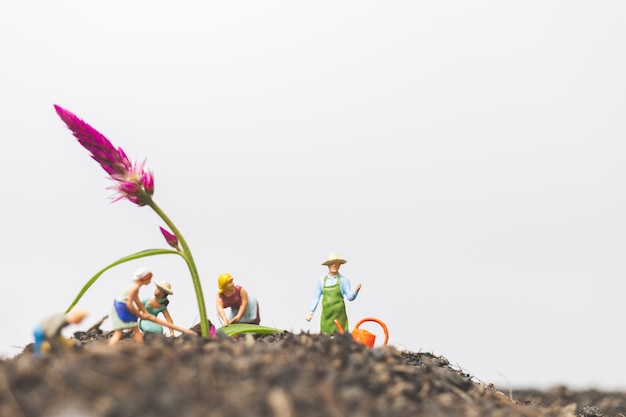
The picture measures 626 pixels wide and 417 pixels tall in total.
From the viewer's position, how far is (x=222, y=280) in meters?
7.15

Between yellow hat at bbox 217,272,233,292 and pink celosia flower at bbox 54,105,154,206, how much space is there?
1404 mm

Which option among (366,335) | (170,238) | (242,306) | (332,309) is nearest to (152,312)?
(170,238)

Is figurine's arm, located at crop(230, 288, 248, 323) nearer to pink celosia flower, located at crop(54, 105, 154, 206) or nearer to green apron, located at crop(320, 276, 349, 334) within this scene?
green apron, located at crop(320, 276, 349, 334)

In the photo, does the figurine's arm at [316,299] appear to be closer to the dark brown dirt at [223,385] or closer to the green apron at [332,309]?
the green apron at [332,309]

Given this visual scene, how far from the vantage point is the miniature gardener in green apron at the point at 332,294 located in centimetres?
716

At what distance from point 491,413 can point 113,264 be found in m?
3.51

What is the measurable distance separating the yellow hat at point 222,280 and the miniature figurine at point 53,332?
8.23 ft

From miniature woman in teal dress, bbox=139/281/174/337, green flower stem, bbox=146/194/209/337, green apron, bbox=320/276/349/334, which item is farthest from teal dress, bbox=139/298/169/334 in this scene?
green apron, bbox=320/276/349/334

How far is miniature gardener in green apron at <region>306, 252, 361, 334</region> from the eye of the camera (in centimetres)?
716

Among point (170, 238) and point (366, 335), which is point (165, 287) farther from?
point (366, 335)

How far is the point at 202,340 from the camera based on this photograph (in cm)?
518

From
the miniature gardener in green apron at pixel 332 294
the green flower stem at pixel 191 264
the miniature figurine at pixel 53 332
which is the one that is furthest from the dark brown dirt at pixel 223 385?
the miniature gardener in green apron at pixel 332 294

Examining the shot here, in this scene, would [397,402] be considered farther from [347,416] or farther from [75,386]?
[75,386]

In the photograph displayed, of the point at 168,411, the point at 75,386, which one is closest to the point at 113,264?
the point at 75,386
